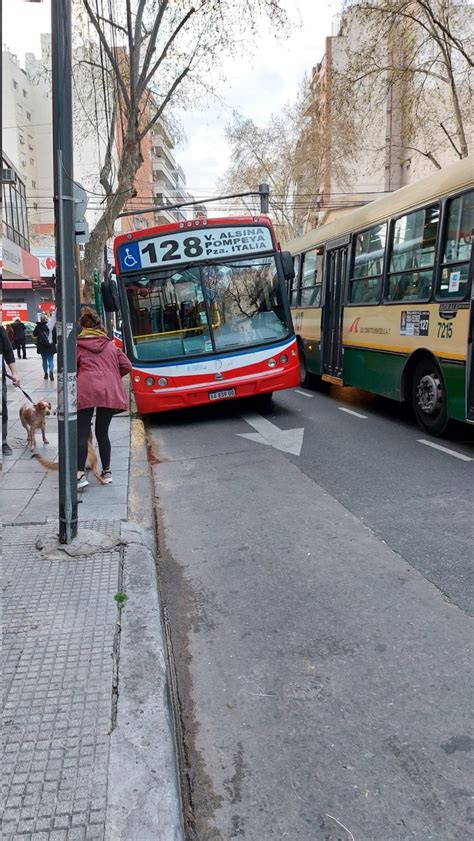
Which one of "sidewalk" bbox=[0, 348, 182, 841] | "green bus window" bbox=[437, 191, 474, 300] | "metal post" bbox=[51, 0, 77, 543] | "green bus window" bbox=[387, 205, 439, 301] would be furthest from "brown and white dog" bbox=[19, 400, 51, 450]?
"green bus window" bbox=[437, 191, 474, 300]

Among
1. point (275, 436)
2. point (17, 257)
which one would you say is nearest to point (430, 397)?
point (275, 436)

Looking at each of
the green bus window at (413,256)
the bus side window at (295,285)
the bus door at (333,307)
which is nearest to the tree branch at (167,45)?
the bus side window at (295,285)

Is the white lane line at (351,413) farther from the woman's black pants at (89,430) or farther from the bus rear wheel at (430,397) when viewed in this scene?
the woman's black pants at (89,430)

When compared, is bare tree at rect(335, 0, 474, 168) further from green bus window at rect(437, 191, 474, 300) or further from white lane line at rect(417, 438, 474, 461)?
white lane line at rect(417, 438, 474, 461)

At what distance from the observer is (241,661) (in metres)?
3.22

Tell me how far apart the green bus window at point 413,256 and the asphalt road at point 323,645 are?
97.5 inches

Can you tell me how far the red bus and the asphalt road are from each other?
9.08 feet

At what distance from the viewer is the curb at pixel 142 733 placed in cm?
205

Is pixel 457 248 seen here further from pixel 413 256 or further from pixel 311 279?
pixel 311 279

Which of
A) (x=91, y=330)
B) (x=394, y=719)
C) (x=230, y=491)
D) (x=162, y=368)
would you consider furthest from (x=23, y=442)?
(x=394, y=719)

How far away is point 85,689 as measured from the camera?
107 inches

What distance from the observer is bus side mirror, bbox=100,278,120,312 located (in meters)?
9.75

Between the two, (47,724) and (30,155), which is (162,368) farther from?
(30,155)

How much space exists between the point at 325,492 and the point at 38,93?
56.7 m
